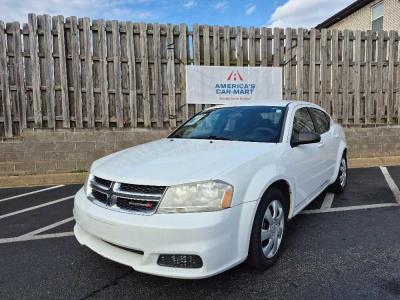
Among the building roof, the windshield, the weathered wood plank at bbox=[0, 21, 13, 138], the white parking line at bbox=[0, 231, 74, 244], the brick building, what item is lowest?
the white parking line at bbox=[0, 231, 74, 244]

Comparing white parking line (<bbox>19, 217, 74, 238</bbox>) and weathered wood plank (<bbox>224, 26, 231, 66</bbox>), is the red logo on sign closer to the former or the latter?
weathered wood plank (<bbox>224, 26, 231, 66</bbox>)

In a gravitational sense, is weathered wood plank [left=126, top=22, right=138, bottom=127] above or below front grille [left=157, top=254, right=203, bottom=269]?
above

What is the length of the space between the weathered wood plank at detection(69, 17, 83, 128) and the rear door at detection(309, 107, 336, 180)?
16.6 feet

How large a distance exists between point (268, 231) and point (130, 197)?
1.26m

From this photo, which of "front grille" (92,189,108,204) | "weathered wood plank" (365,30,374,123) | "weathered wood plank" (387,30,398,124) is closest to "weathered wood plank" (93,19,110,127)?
"front grille" (92,189,108,204)

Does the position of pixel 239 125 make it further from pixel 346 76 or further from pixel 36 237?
pixel 346 76

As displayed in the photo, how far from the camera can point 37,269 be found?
3.24 m

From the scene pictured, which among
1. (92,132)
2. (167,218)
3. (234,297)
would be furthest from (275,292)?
(92,132)

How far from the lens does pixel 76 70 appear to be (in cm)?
765

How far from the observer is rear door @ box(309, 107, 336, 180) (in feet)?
14.9

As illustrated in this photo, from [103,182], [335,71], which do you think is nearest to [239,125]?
[103,182]

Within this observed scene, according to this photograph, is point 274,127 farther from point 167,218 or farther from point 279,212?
point 167,218

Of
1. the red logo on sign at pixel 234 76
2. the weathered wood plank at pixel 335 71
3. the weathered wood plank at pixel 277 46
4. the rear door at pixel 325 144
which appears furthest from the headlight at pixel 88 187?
the weathered wood plank at pixel 335 71

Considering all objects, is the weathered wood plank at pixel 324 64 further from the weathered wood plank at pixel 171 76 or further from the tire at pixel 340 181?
the weathered wood plank at pixel 171 76
